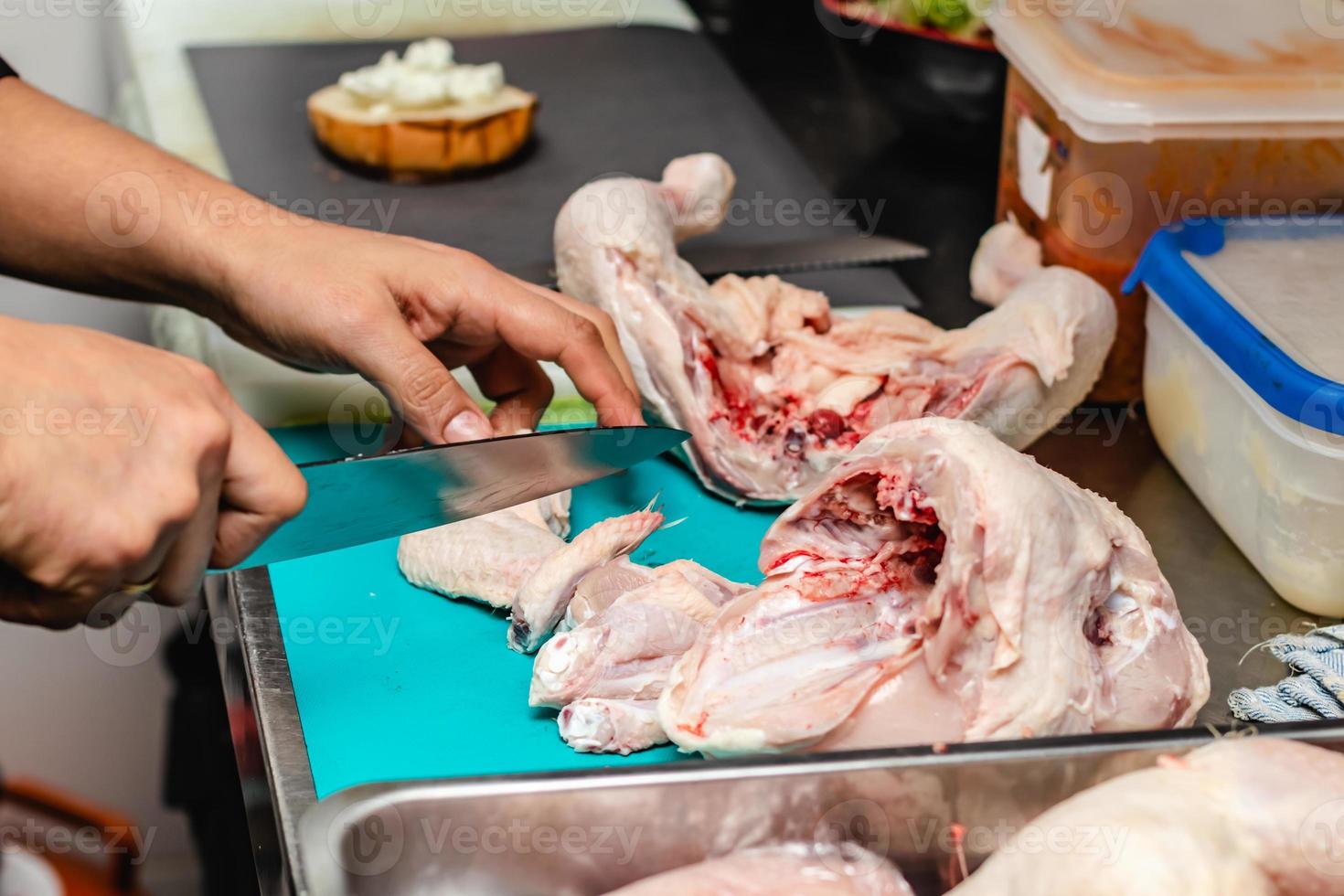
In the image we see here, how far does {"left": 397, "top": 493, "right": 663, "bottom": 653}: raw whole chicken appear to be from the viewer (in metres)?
1.64

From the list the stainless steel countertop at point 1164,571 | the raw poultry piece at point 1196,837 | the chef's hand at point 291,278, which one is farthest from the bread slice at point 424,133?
the raw poultry piece at point 1196,837

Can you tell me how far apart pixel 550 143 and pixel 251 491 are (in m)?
2.00

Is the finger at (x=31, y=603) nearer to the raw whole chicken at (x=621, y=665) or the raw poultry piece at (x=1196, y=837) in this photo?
the raw whole chicken at (x=621, y=665)

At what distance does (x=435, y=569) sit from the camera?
5.78 feet

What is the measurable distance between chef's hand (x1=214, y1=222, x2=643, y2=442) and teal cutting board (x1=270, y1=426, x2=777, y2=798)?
0.19 metres

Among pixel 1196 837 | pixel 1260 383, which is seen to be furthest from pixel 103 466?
pixel 1260 383

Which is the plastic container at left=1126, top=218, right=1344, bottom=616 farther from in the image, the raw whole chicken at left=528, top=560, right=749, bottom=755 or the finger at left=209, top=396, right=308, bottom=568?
the finger at left=209, top=396, right=308, bottom=568

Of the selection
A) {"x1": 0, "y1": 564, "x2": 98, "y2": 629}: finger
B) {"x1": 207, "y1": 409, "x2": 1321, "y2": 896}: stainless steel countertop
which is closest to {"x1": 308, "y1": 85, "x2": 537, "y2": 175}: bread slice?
{"x1": 207, "y1": 409, "x2": 1321, "y2": 896}: stainless steel countertop

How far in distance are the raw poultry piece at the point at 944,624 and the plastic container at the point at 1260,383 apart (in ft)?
1.22

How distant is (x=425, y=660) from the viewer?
1.69 metres

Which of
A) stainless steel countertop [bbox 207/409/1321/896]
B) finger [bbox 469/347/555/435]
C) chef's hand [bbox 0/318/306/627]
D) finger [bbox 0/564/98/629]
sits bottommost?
stainless steel countertop [bbox 207/409/1321/896]

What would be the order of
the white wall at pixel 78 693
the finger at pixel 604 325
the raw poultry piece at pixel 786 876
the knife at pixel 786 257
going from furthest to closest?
1. the white wall at pixel 78 693
2. the knife at pixel 786 257
3. the finger at pixel 604 325
4. the raw poultry piece at pixel 786 876

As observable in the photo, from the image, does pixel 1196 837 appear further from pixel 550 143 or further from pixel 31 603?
pixel 550 143

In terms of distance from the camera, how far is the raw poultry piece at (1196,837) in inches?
40.4
